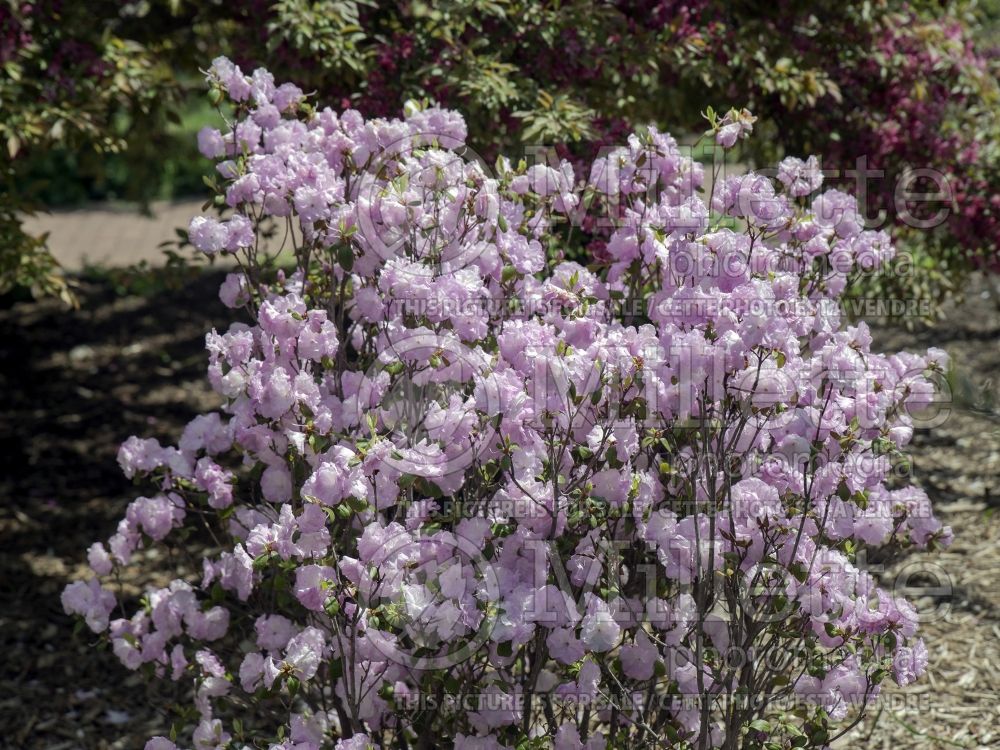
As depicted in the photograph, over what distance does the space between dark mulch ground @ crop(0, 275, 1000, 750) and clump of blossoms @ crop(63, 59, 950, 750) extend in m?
0.41

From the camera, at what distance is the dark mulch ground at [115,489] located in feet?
11.5

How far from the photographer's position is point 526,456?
2.18m

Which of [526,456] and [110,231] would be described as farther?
[110,231]

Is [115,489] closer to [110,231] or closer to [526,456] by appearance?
[526,456]

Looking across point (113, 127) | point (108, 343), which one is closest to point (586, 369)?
point (113, 127)

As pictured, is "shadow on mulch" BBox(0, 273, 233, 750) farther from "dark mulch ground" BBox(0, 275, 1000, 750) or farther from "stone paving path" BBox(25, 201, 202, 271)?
"stone paving path" BBox(25, 201, 202, 271)

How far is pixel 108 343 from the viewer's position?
742cm

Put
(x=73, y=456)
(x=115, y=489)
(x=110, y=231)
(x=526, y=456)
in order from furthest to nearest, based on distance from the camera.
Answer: (x=110, y=231)
(x=73, y=456)
(x=115, y=489)
(x=526, y=456)

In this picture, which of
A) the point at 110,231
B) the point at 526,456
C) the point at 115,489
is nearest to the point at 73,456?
the point at 115,489

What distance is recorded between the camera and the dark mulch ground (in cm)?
350

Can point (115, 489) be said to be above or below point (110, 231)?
above

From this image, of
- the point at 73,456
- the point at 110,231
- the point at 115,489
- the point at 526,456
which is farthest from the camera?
the point at 110,231

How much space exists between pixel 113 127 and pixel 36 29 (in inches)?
17.9

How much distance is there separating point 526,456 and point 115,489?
363cm
